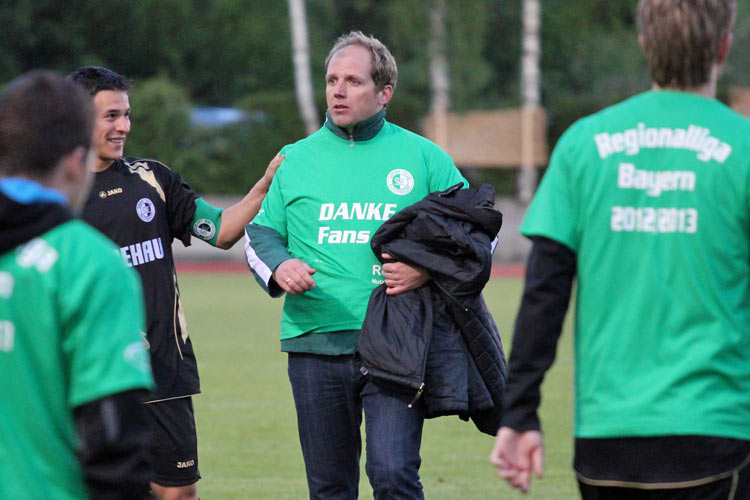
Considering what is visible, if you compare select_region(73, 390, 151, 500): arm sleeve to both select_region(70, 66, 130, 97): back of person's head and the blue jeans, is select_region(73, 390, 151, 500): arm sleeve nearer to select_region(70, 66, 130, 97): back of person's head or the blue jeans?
the blue jeans

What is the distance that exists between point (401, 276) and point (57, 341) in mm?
2500

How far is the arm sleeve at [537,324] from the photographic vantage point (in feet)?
10.7

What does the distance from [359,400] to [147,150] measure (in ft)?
94.7

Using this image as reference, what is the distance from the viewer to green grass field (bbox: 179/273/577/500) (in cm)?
766

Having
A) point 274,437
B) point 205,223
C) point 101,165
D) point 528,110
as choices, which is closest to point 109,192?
point 101,165

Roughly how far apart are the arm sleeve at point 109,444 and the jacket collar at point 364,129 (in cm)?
283

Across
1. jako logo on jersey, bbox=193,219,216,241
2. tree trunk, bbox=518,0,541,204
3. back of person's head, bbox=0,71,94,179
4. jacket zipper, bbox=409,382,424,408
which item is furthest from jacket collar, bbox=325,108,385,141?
tree trunk, bbox=518,0,541,204

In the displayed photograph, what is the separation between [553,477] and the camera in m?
7.93

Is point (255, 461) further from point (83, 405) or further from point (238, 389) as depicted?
point (83, 405)

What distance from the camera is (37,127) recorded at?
275 cm

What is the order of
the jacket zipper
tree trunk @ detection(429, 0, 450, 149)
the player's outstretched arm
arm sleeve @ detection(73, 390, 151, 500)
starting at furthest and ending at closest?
tree trunk @ detection(429, 0, 450, 149)
the player's outstretched arm
the jacket zipper
arm sleeve @ detection(73, 390, 151, 500)

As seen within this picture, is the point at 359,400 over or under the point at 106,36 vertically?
under

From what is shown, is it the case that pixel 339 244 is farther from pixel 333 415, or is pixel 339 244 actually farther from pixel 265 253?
pixel 333 415

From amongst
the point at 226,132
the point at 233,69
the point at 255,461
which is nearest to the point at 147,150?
the point at 226,132
